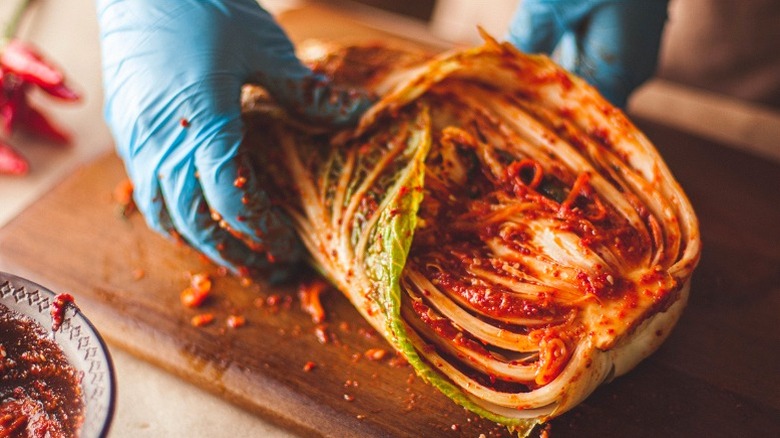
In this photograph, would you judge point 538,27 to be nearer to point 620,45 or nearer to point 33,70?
point 620,45

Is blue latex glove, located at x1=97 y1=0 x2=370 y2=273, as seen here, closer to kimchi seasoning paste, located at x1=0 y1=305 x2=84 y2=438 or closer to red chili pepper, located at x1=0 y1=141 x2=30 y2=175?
kimchi seasoning paste, located at x1=0 y1=305 x2=84 y2=438

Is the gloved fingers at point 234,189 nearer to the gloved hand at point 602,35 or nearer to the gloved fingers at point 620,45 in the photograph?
the gloved hand at point 602,35

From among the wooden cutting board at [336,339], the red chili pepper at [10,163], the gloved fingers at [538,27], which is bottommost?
the red chili pepper at [10,163]

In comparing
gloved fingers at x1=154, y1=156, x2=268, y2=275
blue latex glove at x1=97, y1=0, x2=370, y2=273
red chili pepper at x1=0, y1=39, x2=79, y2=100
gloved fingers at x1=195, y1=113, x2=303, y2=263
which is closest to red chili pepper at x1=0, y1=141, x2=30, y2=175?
red chili pepper at x1=0, y1=39, x2=79, y2=100

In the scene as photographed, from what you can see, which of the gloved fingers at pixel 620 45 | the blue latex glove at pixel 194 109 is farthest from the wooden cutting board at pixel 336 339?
the gloved fingers at pixel 620 45

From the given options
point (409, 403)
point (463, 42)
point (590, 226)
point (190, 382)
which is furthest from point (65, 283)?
point (463, 42)

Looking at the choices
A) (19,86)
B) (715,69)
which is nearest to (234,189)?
(19,86)
